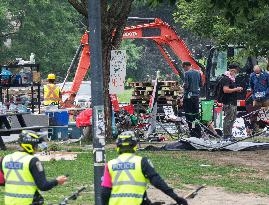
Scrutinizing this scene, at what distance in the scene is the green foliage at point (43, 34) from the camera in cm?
6606

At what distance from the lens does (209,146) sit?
2230 cm

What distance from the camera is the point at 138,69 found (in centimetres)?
8812

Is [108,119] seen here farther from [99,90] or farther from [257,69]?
[99,90]

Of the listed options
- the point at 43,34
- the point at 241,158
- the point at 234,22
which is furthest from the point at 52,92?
the point at 43,34

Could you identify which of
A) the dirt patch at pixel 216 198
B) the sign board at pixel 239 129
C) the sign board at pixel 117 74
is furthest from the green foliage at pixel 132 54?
the dirt patch at pixel 216 198

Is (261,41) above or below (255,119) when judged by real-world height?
above

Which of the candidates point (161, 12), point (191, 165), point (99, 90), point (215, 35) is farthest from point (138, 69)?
point (99, 90)

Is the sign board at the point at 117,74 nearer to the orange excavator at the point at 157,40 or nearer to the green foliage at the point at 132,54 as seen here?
the orange excavator at the point at 157,40

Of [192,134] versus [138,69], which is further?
[138,69]

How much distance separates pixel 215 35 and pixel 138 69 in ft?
187

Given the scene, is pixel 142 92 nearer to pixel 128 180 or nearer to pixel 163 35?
pixel 163 35

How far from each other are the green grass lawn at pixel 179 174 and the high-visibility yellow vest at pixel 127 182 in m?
4.62

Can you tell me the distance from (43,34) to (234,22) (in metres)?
47.8

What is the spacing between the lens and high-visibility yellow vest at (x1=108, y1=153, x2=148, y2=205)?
10.4 meters
